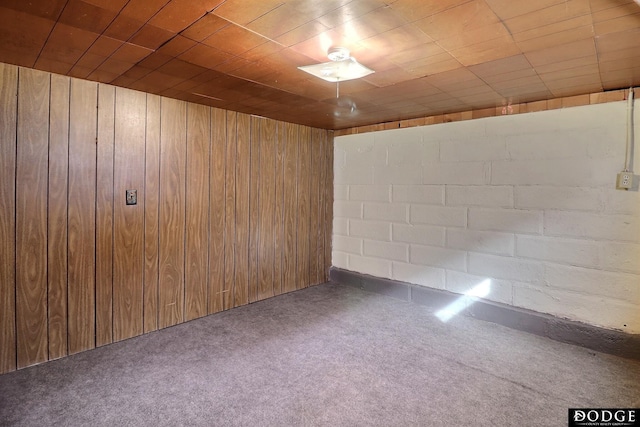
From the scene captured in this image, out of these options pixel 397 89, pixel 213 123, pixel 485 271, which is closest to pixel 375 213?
pixel 485 271

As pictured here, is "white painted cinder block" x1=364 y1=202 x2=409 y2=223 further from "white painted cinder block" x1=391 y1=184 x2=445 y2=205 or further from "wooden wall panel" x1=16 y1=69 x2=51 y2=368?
"wooden wall panel" x1=16 y1=69 x2=51 y2=368

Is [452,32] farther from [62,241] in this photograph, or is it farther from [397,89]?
[62,241]

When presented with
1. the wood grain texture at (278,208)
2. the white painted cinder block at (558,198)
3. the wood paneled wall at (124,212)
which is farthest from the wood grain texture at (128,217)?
the white painted cinder block at (558,198)

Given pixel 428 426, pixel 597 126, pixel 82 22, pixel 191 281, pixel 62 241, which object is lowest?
pixel 428 426

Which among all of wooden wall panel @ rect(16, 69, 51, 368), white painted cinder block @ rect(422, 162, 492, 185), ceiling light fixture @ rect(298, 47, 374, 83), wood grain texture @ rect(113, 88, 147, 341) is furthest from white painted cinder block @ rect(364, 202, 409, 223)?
wooden wall panel @ rect(16, 69, 51, 368)

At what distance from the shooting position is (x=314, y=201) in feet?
14.4

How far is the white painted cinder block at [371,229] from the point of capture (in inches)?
161

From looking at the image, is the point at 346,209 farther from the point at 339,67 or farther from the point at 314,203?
the point at 339,67

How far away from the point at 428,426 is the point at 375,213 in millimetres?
2660

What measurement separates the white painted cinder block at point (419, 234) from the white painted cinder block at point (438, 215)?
A: 0.07 metres

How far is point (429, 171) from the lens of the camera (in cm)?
373

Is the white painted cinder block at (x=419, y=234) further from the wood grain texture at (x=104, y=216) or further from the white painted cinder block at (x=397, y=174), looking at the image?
the wood grain texture at (x=104, y=216)

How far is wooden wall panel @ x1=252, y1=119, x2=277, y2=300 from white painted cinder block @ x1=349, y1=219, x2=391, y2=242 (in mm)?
1083

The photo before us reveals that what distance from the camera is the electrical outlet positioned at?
256cm
